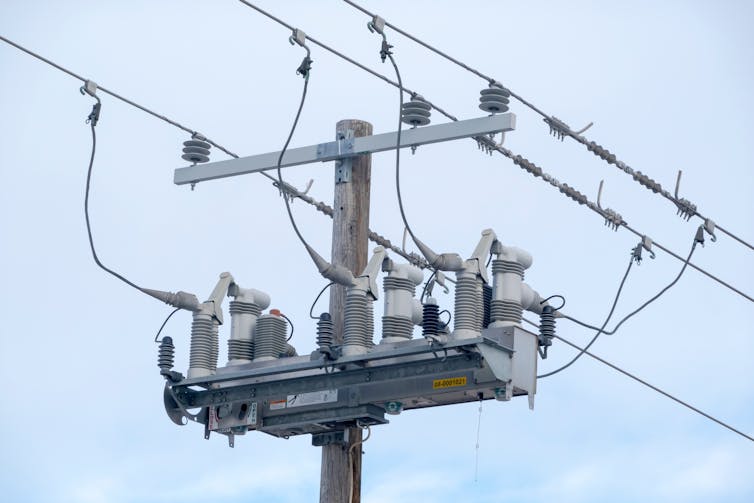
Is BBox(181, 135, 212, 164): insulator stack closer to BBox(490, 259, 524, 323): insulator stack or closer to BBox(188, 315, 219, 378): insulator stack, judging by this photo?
BBox(188, 315, 219, 378): insulator stack

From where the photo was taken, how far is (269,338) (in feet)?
58.0

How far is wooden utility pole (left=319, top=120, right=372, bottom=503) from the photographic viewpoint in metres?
17.0

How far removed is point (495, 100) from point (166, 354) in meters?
3.40

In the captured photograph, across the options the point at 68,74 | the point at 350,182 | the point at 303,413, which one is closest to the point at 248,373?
the point at 303,413

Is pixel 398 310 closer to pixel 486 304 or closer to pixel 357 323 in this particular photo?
pixel 357 323

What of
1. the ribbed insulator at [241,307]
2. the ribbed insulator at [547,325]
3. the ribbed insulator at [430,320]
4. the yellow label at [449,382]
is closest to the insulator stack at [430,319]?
the ribbed insulator at [430,320]

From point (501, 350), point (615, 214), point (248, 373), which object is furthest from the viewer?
point (615, 214)

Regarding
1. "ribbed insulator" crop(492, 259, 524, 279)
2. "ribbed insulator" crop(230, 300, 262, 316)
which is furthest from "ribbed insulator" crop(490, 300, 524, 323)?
"ribbed insulator" crop(230, 300, 262, 316)

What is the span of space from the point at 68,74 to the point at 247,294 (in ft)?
7.49

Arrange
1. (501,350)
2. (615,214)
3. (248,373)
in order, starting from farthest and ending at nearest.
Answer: (615,214)
(248,373)
(501,350)

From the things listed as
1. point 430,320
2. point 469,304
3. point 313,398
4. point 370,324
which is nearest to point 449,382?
point 430,320

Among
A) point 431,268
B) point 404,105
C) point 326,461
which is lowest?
point 326,461

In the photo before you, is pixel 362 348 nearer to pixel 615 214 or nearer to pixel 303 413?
pixel 303 413

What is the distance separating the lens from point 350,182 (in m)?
17.8
